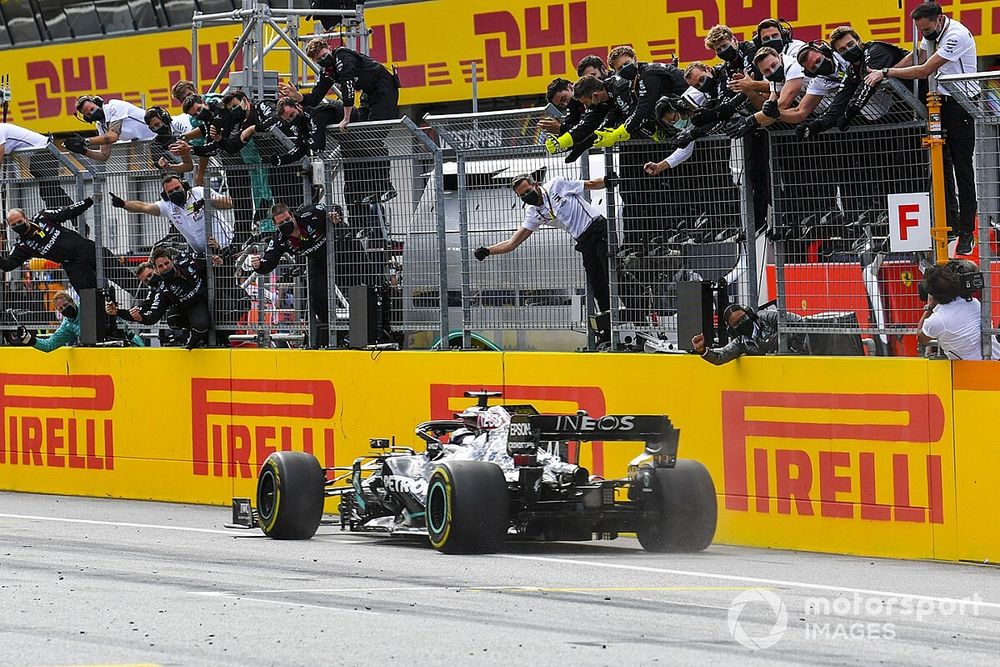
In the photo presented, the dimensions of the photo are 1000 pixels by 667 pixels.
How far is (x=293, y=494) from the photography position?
11.7 metres

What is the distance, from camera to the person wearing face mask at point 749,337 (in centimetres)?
1189

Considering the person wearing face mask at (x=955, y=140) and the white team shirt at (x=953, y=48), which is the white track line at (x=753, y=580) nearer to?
the person wearing face mask at (x=955, y=140)

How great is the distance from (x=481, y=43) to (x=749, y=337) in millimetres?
11625

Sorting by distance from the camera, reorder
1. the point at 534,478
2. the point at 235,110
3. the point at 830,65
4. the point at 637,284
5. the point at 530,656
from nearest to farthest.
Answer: the point at 530,656 < the point at 534,478 < the point at 830,65 < the point at 637,284 < the point at 235,110

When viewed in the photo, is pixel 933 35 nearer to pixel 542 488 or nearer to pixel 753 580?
pixel 542 488

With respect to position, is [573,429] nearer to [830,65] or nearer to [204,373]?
[830,65]

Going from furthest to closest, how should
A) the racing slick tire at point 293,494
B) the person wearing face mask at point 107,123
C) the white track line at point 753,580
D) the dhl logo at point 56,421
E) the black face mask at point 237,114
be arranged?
the person wearing face mask at point 107,123
the dhl logo at point 56,421
the black face mask at point 237,114
the racing slick tire at point 293,494
the white track line at point 753,580

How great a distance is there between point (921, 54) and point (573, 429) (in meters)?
3.56

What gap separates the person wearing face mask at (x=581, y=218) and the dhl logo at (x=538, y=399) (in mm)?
456

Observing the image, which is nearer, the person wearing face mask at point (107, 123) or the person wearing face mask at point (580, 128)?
the person wearing face mask at point (580, 128)

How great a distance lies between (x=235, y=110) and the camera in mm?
14719

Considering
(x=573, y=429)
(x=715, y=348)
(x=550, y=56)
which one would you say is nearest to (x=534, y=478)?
(x=573, y=429)

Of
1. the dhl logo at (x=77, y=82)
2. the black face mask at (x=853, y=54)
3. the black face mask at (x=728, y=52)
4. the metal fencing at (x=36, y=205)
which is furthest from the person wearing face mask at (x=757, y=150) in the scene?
the dhl logo at (x=77, y=82)

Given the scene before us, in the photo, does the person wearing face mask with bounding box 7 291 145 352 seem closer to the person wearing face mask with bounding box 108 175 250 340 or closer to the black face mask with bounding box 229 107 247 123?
the person wearing face mask with bounding box 108 175 250 340
